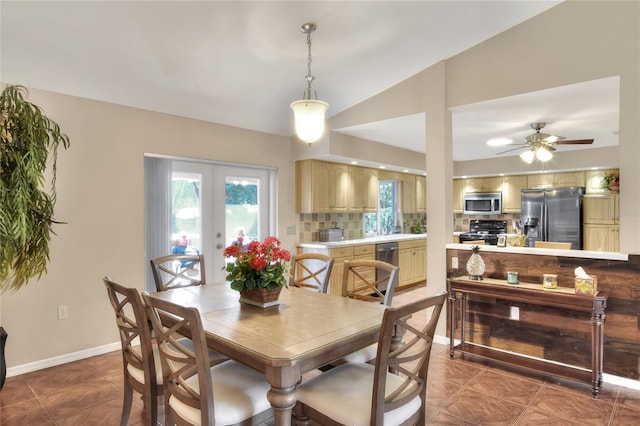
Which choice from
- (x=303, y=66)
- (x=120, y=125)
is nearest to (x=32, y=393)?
(x=120, y=125)

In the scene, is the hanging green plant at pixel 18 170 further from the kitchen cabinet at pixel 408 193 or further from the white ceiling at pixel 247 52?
the kitchen cabinet at pixel 408 193

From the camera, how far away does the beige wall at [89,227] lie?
3.10 m

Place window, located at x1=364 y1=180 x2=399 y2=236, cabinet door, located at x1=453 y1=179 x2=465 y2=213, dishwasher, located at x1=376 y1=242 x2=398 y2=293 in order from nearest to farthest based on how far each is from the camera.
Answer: dishwasher, located at x1=376 y1=242 x2=398 y2=293
window, located at x1=364 y1=180 x2=399 y2=236
cabinet door, located at x1=453 y1=179 x2=465 y2=213

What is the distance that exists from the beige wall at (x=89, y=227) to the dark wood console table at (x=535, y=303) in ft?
10.4

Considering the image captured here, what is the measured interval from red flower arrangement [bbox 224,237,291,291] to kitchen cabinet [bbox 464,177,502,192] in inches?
251

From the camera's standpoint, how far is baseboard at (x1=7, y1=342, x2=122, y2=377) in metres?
3.02

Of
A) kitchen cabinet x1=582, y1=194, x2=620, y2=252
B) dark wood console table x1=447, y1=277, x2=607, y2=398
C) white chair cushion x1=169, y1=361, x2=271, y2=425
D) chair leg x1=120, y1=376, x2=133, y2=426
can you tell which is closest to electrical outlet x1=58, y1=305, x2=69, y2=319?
chair leg x1=120, y1=376, x2=133, y2=426

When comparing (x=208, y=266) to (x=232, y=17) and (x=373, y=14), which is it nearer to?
(x=232, y=17)

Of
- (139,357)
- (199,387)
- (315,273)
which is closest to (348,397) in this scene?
(199,387)

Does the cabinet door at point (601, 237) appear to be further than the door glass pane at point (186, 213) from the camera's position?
Yes

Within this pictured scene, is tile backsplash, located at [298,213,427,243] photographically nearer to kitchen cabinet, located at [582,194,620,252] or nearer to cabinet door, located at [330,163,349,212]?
cabinet door, located at [330,163,349,212]

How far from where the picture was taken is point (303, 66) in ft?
11.6

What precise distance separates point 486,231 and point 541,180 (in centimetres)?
139

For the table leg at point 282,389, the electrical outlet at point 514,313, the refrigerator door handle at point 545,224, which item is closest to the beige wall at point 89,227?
the table leg at point 282,389
